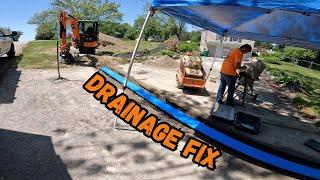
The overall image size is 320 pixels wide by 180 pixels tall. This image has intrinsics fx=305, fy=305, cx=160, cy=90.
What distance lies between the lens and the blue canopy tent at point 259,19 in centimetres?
486

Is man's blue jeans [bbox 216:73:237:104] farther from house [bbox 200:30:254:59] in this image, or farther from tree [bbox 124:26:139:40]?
tree [bbox 124:26:139:40]

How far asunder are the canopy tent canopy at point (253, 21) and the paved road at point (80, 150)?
2.92m

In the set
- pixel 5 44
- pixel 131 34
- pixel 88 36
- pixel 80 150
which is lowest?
pixel 80 150

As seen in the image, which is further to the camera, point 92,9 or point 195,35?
point 195,35

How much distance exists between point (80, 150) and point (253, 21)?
6.20 metres

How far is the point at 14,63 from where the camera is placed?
14203 mm

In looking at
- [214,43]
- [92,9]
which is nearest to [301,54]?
[214,43]

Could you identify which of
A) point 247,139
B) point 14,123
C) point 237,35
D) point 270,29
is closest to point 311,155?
point 247,139

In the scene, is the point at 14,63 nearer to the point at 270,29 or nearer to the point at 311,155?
the point at 270,29

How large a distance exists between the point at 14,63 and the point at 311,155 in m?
12.8

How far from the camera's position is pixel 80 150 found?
5938mm

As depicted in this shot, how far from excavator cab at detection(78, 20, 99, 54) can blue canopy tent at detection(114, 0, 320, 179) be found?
36.0 ft

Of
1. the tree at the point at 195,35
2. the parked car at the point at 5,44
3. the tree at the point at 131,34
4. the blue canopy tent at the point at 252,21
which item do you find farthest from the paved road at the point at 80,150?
the tree at the point at 195,35

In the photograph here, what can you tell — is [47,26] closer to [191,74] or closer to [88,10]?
[88,10]
